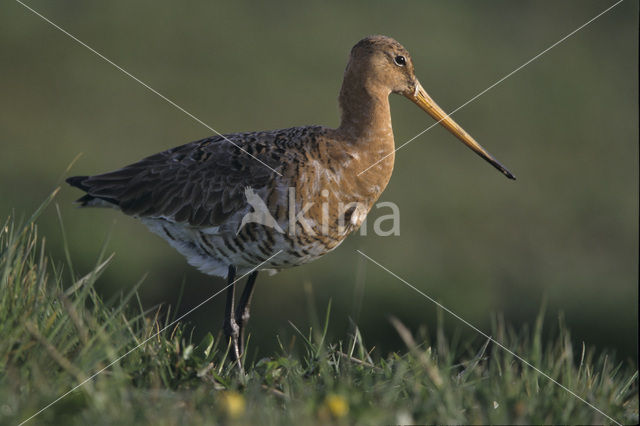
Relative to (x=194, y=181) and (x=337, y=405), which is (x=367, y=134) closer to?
(x=194, y=181)

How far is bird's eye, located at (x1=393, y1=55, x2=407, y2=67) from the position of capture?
5.32 m

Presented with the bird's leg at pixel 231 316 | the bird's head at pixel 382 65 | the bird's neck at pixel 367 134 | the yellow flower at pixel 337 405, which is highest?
the bird's head at pixel 382 65

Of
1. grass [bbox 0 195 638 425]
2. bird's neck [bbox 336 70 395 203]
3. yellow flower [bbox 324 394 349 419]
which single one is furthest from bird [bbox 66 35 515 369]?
yellow flower [bbox 324 394 349 419]

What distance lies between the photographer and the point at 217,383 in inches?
144

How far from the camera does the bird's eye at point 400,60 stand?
5324 mm

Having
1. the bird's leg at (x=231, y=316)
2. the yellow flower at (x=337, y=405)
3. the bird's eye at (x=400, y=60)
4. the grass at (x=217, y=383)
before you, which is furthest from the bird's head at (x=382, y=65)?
the yellow flower at (x=337, y=405)

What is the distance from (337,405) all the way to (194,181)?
265cm

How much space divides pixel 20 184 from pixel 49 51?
12.5 feet

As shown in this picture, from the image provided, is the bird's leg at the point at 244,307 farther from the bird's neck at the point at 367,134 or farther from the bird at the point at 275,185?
the bird's neck at the point at 367,134

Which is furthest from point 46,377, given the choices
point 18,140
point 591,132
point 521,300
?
point 591,132

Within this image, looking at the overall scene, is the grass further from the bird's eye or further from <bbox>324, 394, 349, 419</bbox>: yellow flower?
the bird's eye

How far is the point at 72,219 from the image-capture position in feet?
34.6

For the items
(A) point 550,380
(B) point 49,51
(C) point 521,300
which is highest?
(B) point 49,51

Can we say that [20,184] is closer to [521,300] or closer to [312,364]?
[521,300]
